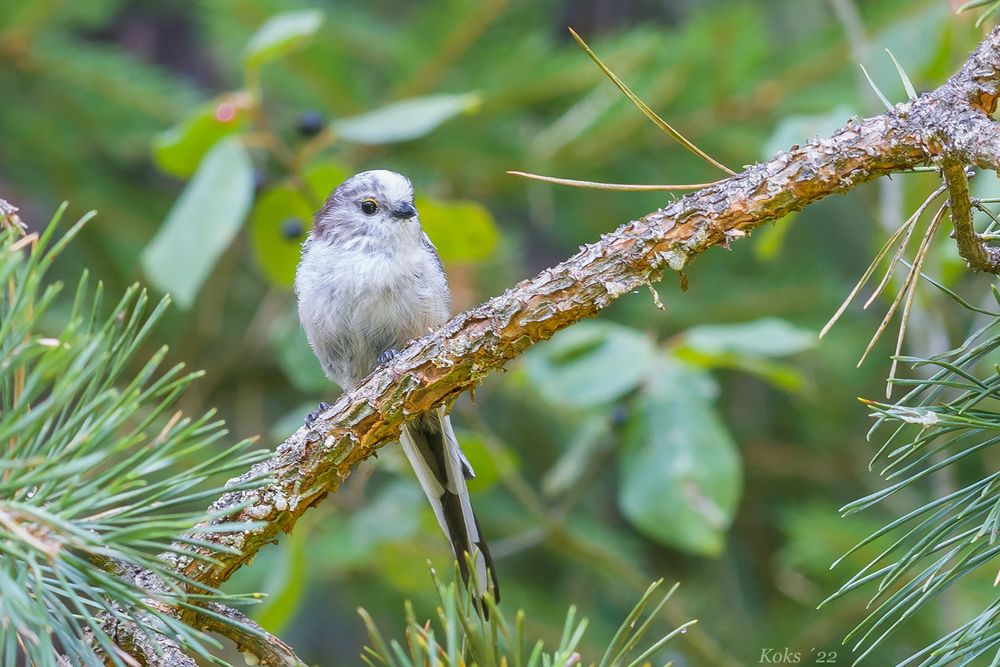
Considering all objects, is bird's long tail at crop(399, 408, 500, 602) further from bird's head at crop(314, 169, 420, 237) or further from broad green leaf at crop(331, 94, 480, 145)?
A: broad green leaf at crop(331, 94, 480, 145)

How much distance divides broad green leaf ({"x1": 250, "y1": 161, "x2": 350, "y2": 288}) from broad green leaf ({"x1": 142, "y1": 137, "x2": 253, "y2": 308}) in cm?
37

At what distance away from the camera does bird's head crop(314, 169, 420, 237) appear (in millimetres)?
3131

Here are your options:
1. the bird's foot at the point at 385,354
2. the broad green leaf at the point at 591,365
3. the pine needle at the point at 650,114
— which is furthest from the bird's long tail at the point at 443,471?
the pine needle at the point at 650,114

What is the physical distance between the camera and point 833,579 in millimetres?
4348

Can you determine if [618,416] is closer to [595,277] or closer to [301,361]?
[301,361]

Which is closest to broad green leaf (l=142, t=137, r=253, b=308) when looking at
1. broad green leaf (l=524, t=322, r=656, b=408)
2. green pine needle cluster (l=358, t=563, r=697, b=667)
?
broad green leaf (l=524, t=322, r=656, b=408)

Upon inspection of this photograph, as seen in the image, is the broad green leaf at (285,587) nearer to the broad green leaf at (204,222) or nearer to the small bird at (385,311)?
the small bird at (385,311)

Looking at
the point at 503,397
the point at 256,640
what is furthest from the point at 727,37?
the point at 256,640

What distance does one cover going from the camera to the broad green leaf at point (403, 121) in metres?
3.07

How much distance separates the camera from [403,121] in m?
3.16

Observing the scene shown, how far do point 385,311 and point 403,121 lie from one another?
24.7 inches

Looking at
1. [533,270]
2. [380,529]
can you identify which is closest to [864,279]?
[380,529]

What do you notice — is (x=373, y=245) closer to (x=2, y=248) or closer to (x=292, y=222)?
(x=292, y=222)

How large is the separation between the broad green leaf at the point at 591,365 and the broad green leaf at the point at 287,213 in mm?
901
